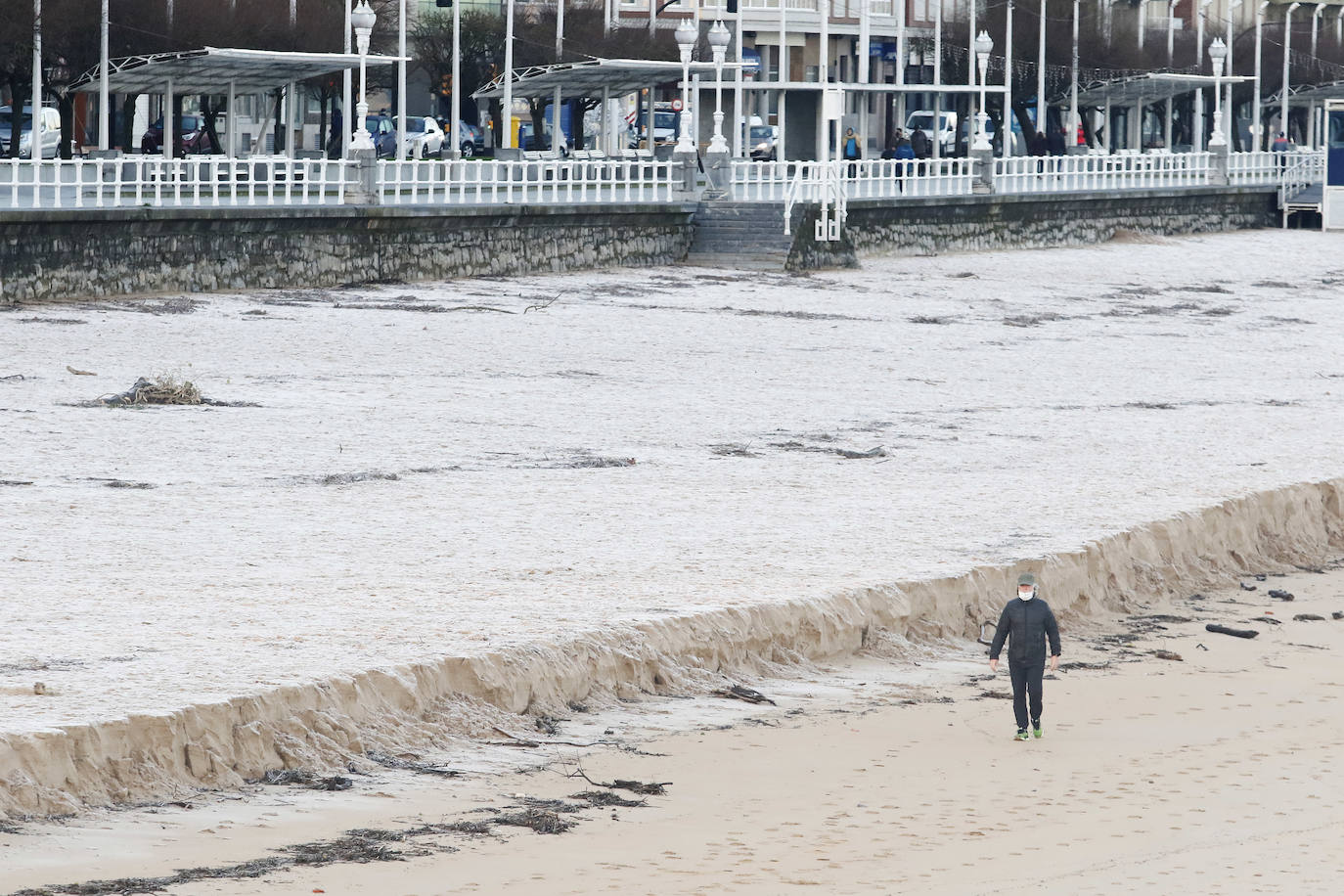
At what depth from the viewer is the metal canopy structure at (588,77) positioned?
36.1m

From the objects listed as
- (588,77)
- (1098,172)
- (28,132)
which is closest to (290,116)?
(588,77)

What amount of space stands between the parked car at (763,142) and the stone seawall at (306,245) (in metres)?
11.9

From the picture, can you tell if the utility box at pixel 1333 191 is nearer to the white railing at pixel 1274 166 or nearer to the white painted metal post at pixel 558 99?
the white railing at pixel 1274 166

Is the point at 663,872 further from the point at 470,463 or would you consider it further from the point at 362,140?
the point at 362,140

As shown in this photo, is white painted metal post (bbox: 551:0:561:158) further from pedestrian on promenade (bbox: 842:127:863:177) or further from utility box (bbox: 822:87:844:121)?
pedestrian on promenade (bbox: 842:127:863:177)

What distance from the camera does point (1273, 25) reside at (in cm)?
6475

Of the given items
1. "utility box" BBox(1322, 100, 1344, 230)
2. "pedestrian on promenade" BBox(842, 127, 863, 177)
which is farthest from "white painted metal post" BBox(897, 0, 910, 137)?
"utility box" BBox(1322, 100, 1344, 230)

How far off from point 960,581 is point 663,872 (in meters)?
4.77

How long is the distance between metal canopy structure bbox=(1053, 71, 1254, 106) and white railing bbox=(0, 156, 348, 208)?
2515 centimetres

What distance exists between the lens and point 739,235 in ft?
112

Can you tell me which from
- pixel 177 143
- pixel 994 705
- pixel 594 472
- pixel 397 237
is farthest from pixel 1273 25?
pixel 994 705

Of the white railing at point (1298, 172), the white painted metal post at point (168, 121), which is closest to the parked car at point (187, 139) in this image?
the white painted metal post at point (168, 121)

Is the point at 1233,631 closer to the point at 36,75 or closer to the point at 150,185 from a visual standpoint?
the point at 150,185

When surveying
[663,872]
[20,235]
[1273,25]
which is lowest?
[663,872]
